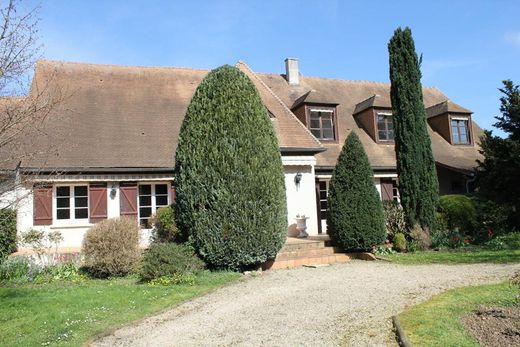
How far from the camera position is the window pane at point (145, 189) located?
56.6 feet

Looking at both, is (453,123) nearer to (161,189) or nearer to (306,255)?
(306,255)

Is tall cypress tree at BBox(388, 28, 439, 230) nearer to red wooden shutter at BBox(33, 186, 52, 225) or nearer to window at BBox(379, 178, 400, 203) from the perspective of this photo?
window at BBox(379, 178, 400, 203)

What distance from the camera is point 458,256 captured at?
513 inches

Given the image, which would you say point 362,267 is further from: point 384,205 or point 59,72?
point 59,72

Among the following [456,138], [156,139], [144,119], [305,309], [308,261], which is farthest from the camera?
[456,138]

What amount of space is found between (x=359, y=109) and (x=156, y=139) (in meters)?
10.7

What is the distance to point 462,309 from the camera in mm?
6848

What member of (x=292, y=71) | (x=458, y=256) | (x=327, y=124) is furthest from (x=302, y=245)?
(x=292, y=71)

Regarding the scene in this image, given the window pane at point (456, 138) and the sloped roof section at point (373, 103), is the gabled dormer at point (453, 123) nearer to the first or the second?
the window pane at point (456, 138)

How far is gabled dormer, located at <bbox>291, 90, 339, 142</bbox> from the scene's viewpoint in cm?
2070

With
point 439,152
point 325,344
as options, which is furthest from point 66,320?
point 439,152

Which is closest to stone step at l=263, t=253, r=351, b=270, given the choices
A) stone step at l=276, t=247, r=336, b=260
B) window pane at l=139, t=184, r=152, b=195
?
stone step at l=276, t=247, r=336, b=260

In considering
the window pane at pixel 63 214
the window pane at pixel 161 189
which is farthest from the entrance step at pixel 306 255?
the window pane at pixel 63 214

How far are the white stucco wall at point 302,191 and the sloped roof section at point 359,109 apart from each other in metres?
0.97
